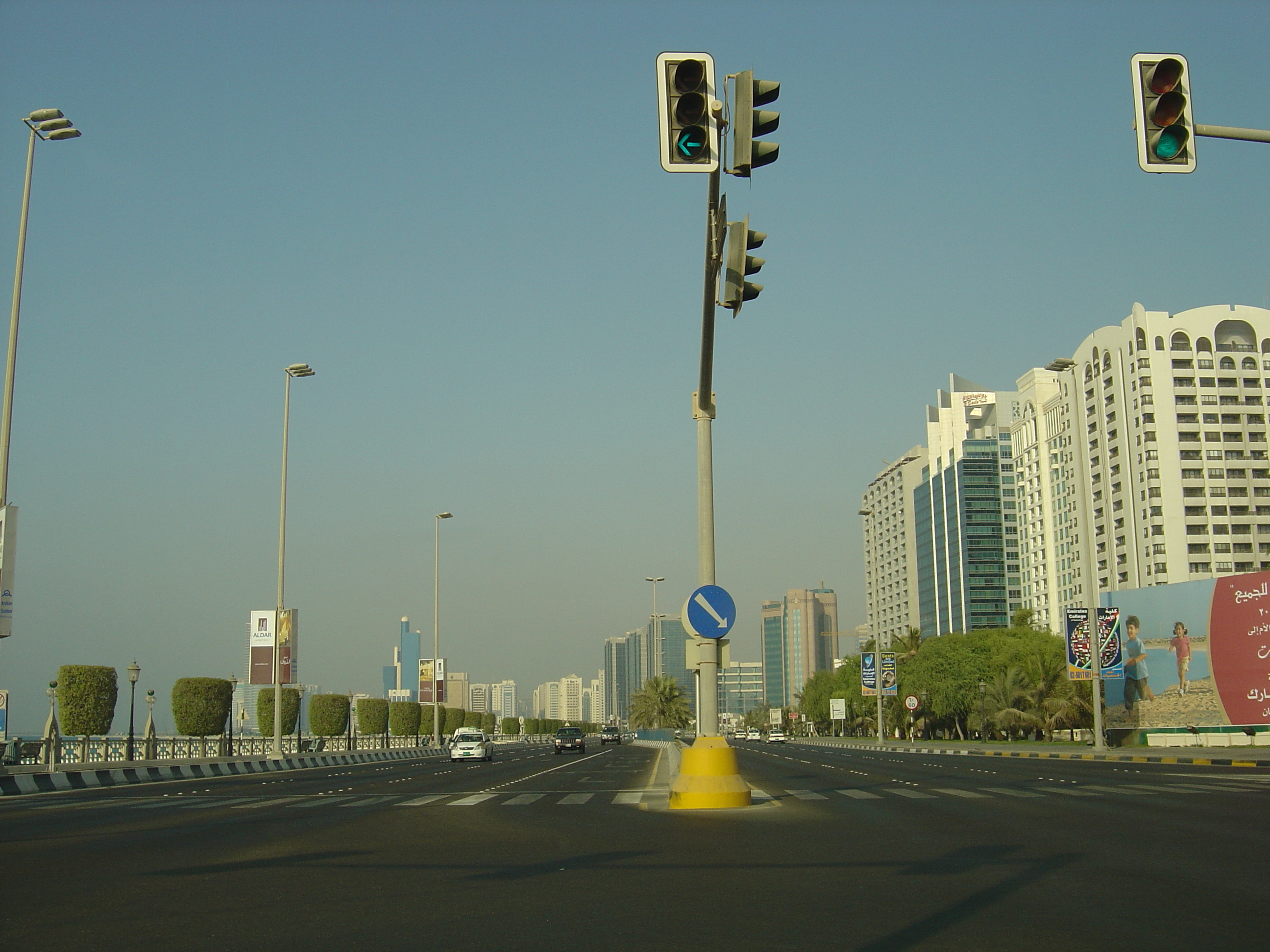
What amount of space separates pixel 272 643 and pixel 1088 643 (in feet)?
107

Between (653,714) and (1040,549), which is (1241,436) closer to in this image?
(1040,549)

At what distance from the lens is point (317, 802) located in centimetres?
2239

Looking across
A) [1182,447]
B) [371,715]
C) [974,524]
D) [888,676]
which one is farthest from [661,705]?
[1182,447]

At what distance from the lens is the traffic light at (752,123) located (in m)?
9.59

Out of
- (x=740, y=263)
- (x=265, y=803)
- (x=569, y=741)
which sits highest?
(x=740, y=263)

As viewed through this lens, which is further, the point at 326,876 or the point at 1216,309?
the point at 1216,309

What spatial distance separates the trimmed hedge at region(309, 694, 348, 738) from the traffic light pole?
58.7 metres

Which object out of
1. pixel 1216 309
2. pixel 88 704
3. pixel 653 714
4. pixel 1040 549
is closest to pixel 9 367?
pixel 88 704

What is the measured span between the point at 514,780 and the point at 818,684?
11129 cm

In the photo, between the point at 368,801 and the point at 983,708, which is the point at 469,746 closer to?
the point at 368,801

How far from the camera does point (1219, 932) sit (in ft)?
23.4

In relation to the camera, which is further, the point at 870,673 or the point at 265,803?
the point at 870,673

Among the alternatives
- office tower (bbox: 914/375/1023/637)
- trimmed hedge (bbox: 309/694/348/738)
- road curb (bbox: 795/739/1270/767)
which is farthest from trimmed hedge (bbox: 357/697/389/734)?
office tower (bbox: 914/375/1023/637)

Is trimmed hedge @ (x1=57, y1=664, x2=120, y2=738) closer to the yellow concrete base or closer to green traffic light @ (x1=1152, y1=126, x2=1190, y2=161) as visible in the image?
the yellow concrete base
